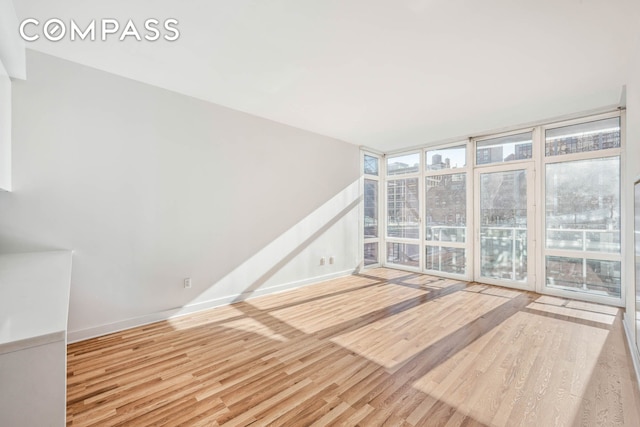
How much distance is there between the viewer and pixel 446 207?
5.70 metres

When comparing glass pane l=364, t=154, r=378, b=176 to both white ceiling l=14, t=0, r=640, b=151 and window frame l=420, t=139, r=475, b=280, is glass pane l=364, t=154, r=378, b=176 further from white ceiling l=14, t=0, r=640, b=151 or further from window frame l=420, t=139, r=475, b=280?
white ceiling l=14, t=0, r=640, b=151

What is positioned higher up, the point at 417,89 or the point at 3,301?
the point at 417,89

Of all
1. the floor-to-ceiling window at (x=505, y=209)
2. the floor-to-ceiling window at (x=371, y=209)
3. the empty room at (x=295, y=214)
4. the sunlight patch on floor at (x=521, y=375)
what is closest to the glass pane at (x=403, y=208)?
the floor-to-ceiling window at (x=371, y=209)

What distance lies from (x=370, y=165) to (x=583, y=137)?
3.65 metres

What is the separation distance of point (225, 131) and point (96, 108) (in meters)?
1.43

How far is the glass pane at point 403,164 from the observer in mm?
6211

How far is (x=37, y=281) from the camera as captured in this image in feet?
5.01

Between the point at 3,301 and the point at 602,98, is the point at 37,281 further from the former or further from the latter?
the point at 602,98

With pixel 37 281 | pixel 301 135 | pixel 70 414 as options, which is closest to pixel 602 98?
pixel 301 135

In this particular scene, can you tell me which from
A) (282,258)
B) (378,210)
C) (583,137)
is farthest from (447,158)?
(282,258)

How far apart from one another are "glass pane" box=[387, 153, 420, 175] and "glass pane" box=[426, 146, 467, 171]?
273mm

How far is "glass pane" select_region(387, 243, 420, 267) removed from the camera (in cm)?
620

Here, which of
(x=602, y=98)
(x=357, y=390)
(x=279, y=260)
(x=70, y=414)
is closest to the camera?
(x=70, y=414)

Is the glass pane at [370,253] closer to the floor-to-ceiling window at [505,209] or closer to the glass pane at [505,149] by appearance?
the floor-to-ceiling window at [505,209]
